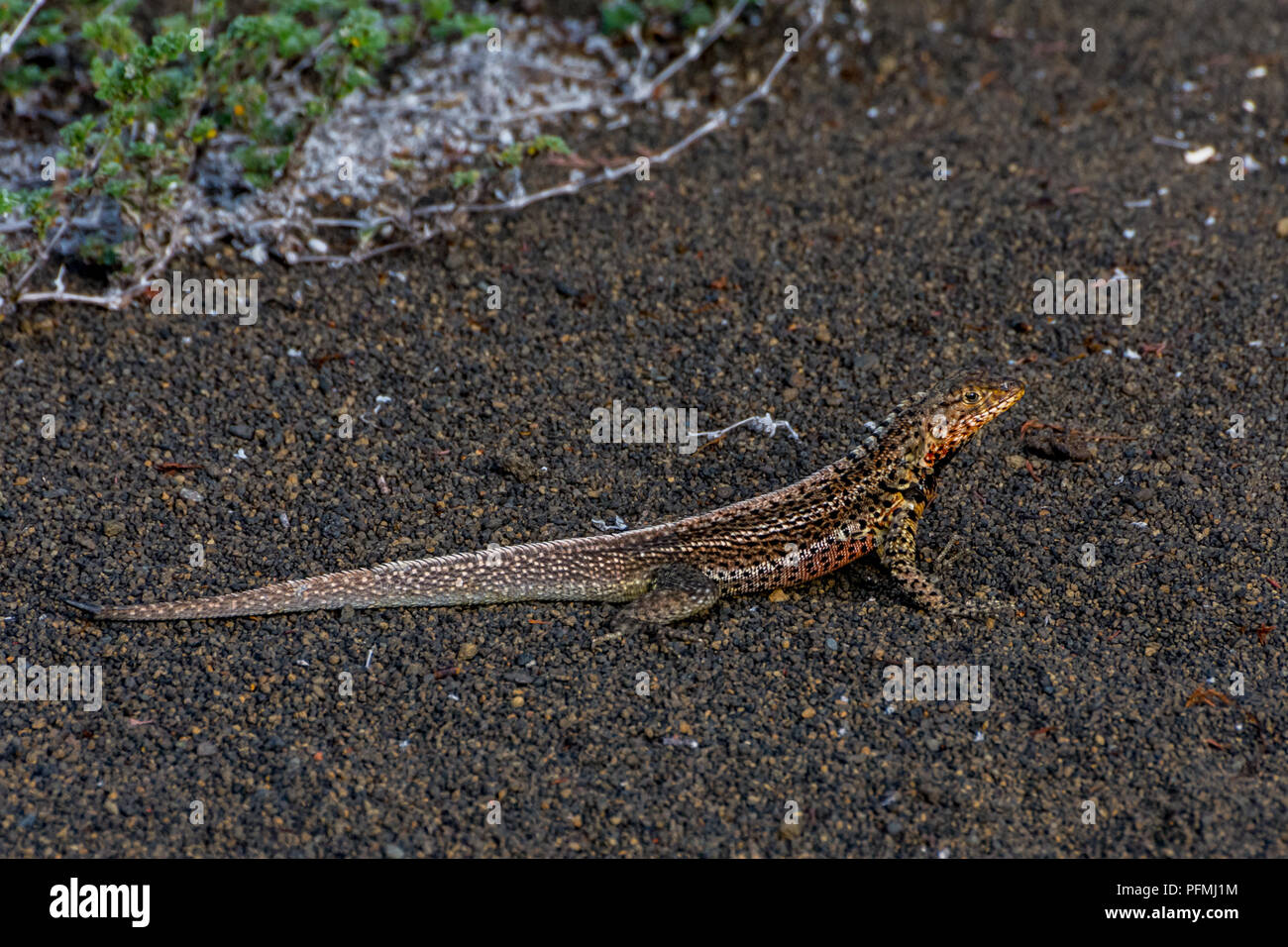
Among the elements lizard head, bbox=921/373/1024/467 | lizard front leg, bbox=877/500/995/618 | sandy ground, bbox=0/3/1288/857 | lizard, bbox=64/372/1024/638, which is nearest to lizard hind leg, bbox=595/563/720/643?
lizard, bbox=64/372/1024/638

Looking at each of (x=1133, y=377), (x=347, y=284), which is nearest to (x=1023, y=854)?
(x=1133, y=377)

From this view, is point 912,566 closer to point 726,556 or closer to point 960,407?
point 960,407

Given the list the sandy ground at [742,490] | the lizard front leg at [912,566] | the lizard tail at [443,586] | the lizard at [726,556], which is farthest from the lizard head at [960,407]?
the lizard tail at [443,586]

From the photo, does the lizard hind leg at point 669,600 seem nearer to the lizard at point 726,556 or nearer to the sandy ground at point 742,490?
the lizard at point 726,556

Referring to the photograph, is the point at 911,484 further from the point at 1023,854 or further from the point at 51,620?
the point at 51,620

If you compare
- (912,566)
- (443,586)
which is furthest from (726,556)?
(443,586)

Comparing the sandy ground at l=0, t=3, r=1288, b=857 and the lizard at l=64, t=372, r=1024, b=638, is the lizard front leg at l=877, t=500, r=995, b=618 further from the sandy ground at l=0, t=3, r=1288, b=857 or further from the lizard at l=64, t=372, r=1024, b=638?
the sandy ground at l=0, t=3, r=1288, b=857

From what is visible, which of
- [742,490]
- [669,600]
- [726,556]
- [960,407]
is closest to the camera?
[669,600]
